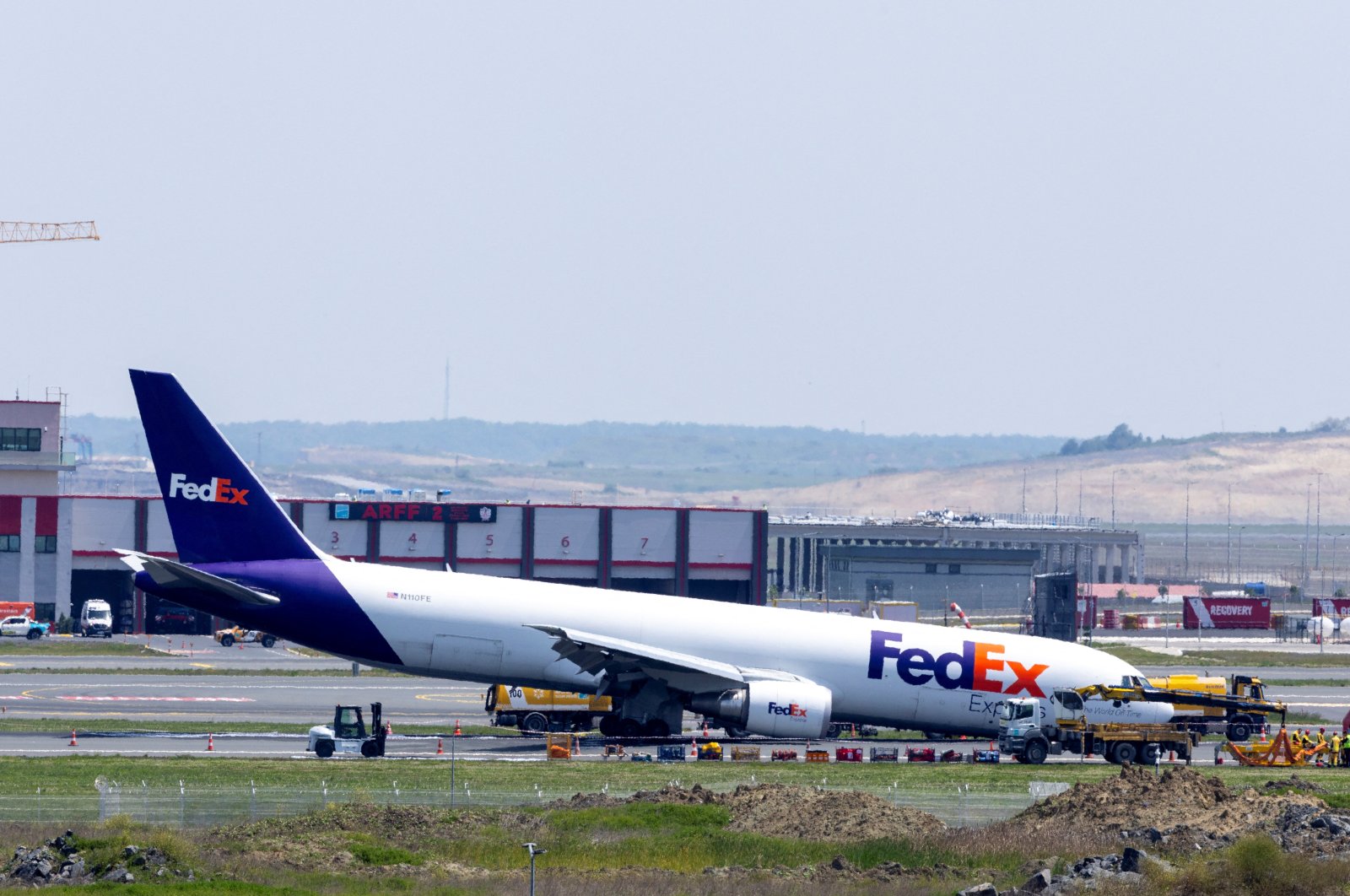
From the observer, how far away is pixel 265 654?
86.1 metres

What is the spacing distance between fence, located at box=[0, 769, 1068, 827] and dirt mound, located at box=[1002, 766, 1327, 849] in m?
1.65

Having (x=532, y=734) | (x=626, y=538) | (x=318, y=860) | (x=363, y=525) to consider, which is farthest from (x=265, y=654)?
(x=318, y=860)

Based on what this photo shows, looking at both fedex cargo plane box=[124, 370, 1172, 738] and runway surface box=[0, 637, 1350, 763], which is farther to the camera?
runway surface box=[0, 637, 1350, 763]

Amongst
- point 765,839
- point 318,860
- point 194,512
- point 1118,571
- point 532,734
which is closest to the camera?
point 318,860

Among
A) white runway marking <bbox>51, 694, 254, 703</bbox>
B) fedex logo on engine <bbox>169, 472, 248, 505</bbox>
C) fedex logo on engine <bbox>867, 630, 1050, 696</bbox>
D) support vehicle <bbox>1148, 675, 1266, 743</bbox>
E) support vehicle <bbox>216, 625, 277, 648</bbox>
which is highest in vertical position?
fedex logo on engine <bbox>169, 472, 248, 505</bbox>

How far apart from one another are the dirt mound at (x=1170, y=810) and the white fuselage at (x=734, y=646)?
45.9ft

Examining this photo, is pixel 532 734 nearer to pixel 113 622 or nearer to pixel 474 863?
pixel 474 863

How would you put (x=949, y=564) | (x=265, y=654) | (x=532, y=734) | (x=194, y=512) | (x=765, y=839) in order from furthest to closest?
(x=949, y=564) → (x=265, y=654) → (x=532, y=734) → (x=194, y=512) → (x=765, y=839)

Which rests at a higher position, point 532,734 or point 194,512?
point 194,512

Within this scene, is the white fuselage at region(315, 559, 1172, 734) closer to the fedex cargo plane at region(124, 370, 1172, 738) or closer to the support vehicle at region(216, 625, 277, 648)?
the fedex cargo plane at region(124, 370, 1172, 738)

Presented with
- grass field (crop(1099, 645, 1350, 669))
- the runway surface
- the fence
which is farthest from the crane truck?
grass field (crop(1099, 645, 1350, 669))

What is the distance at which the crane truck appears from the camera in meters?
48.8

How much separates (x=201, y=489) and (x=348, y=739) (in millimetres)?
8493

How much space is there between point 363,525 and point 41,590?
61.6 feet
